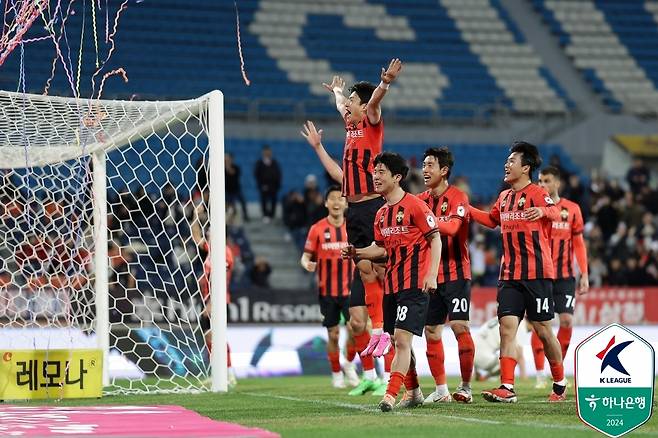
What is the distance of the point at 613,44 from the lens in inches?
1141

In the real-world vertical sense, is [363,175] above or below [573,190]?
below

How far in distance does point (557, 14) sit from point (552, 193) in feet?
61.1

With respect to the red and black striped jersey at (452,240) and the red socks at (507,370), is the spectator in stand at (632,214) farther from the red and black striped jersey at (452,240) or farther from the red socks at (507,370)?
the red socks at (507,370)

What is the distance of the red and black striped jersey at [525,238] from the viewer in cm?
957

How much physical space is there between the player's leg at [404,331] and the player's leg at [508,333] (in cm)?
114

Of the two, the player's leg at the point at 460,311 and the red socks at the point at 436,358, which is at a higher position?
the player's leg at the point at 460,311

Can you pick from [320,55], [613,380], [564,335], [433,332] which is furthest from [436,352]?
[320,55]

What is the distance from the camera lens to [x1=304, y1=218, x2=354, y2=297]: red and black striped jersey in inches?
500

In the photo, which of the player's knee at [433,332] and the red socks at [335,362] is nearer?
the player's knee at [433,332]

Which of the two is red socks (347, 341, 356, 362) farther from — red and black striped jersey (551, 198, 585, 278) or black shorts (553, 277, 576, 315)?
red and black striped jersey (551, 198, 585, 278)

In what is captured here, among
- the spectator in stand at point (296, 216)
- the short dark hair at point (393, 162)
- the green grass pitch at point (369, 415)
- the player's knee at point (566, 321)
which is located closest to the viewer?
the green grass pitch at point (369, 415)

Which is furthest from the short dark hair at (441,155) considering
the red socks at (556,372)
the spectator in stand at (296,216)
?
the spectator in stand at (296,216)

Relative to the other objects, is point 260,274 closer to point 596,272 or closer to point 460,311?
point 596,272

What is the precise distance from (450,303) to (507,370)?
0.70m
